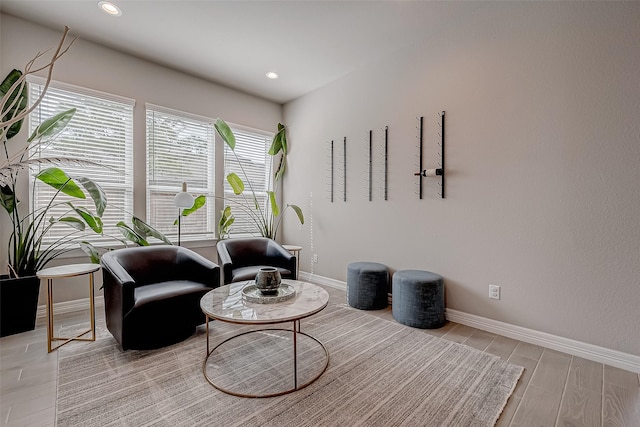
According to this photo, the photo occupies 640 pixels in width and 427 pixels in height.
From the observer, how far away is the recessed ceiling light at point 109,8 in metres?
2.66

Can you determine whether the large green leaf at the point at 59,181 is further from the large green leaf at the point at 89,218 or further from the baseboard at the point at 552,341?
the baseboard at the point at 552,341

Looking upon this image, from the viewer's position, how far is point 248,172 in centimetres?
469

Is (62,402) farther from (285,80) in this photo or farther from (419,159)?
(285,80)

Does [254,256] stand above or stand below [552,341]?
above

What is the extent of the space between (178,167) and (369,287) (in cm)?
289

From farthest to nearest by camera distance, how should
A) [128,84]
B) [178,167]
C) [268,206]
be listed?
[268,206], [178,167], [128,84]

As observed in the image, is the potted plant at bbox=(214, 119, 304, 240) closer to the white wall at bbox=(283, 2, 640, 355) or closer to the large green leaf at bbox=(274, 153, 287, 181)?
the large green leaf at bbox=(274, 153, 287, 181)

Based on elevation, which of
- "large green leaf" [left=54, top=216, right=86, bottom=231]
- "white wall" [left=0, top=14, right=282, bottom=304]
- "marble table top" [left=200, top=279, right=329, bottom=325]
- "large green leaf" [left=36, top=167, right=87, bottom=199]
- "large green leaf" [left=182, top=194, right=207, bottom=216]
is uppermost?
"white wall" [left=0, top=14, right=282, bottom=304]

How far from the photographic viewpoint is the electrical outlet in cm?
267

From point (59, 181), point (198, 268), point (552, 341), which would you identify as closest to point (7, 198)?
point (59, 181)

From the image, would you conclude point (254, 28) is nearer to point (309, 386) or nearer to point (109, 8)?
point (109, 8)

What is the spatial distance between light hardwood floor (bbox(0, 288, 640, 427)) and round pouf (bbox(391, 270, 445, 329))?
264 millimetres

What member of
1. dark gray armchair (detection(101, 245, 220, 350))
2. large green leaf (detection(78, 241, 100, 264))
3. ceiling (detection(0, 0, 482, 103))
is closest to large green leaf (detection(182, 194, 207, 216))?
dark gray armchair (detection(101, 245, 220, 350))

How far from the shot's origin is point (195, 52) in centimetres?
344
